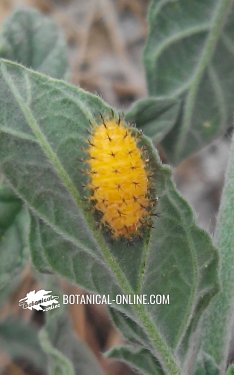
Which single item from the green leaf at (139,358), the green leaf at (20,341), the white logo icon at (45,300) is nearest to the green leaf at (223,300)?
the green leaf at (139,358)

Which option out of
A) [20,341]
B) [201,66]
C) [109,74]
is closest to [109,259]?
[201,66]

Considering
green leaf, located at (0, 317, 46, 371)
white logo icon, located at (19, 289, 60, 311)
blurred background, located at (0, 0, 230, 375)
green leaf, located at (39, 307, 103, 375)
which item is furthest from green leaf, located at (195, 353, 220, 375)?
blurred background, located at (0, 0, 230, 375)

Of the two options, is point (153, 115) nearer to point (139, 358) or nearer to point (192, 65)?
point (192, 65)

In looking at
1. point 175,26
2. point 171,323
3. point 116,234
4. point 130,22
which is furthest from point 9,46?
point 130,22

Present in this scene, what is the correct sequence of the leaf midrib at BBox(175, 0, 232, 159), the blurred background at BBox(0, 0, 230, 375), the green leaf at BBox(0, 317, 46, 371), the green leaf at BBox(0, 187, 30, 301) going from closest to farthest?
the green leaf at BBox(0, 187, 30, 301), the leaf midrib at BBox(175, 0, 232, 159), the green leaf at BBox(0, 317, 46, 371), the blurred background at BBox(0, 0, 230, 375)

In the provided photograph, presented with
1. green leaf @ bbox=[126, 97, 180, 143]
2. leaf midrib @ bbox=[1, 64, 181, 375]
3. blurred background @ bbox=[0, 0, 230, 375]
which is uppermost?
blurred background @ bbox=[0, 0, 230, 375]

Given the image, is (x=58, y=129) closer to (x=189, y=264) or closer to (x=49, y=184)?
(x=49, y=184)

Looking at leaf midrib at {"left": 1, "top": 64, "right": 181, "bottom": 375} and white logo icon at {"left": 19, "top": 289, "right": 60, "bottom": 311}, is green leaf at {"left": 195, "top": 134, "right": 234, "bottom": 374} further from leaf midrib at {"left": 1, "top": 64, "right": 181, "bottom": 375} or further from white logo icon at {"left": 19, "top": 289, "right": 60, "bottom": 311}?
white logo icon at {"left": 19, "top": 289, "right": 60, "bottom": 311}
